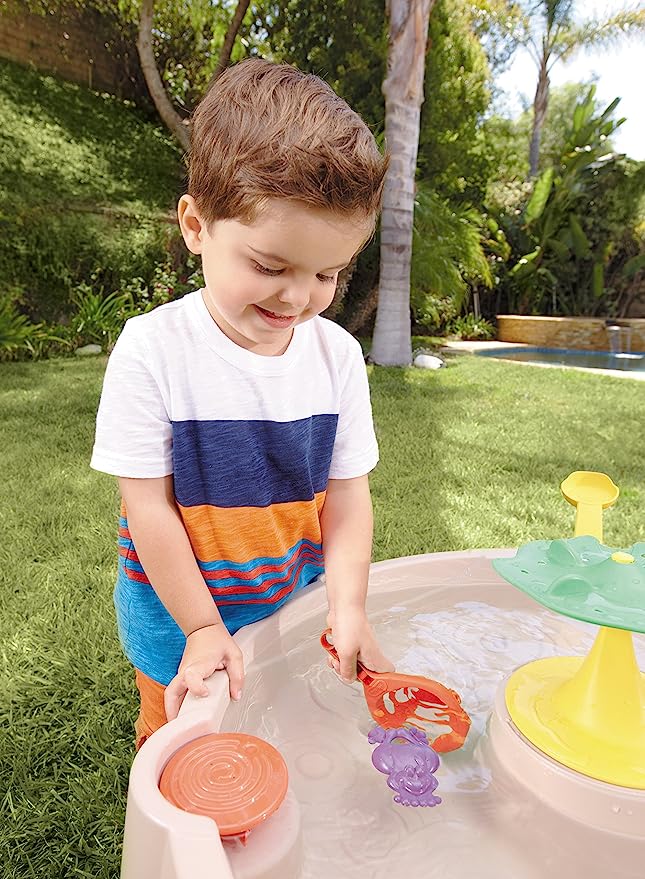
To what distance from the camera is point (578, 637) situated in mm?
1493

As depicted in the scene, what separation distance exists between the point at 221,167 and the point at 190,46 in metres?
10.8

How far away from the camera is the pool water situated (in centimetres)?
94

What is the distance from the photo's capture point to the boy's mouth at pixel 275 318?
1.07 m

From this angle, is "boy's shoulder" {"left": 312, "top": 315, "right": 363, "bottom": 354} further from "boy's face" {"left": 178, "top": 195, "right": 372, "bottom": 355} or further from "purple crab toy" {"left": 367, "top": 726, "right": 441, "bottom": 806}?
"purple crab toy" {"left": 367, "top": 726, "right": 441, "bottom": 806}

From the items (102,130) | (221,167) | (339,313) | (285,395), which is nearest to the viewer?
(221,167)

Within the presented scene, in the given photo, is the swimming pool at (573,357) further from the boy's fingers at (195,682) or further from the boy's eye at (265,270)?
the boy's fingers at (195,682)

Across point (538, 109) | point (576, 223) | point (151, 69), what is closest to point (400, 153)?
point (151, 69)

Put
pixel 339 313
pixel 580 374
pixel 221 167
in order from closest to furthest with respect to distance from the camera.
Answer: pixel 221 167 → pixel 580 374 → pixel 339 313

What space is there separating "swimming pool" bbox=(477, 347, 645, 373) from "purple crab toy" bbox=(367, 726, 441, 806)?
327 inches

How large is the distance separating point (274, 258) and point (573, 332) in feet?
36.3

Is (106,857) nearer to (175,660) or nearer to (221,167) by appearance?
(175,660)

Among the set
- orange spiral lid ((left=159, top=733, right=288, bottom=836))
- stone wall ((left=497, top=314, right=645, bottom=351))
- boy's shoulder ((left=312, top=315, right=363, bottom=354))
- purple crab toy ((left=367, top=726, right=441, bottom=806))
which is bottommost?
stone wall ((left=497, top=314, right=645, bottom=351))

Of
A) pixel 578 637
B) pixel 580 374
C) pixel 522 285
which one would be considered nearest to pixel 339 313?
pixel 580 374

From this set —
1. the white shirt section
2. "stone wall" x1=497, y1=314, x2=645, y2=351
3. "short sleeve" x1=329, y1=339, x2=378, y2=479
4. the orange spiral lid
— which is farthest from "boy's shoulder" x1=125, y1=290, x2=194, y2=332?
"stone wall" x1=497, y1=314, x2=645, y2=351
